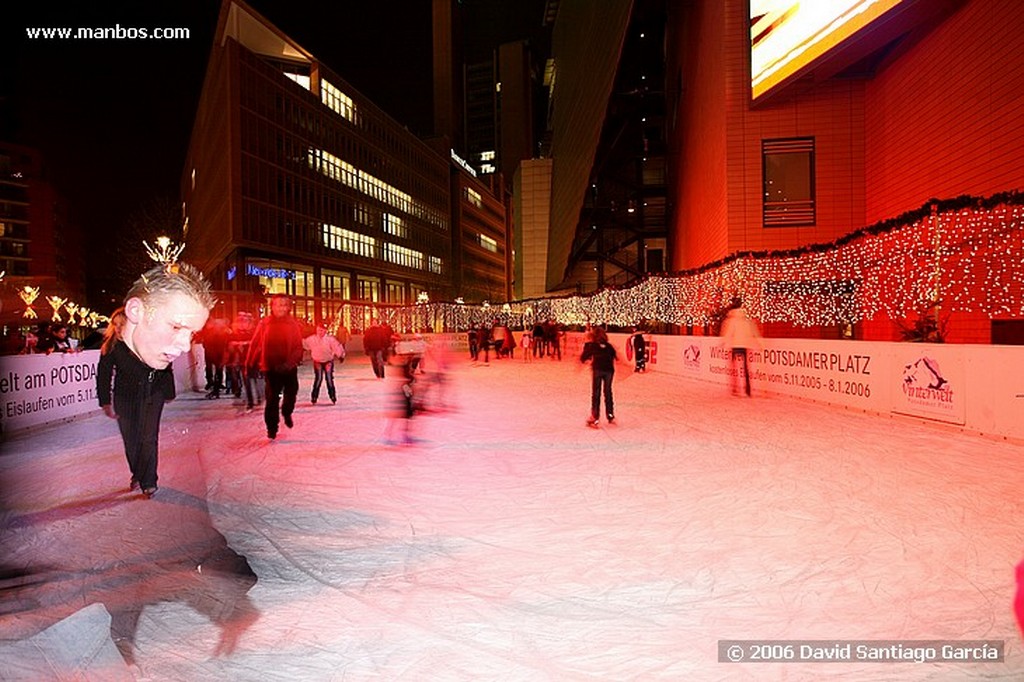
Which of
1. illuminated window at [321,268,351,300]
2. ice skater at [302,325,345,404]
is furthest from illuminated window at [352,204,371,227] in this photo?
ice skater at [302,325,345,404]

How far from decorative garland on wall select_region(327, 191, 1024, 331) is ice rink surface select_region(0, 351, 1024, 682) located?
3.50m

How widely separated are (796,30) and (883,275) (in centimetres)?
962

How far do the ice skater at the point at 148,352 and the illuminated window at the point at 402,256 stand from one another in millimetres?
63609

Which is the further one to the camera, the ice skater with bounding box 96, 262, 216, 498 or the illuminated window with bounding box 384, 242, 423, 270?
the illuminated window with bounding box 384, 242, 423, 270

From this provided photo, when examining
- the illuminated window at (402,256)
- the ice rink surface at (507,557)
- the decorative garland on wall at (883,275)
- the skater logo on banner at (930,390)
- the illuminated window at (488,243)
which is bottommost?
the ice rink surface at (507,557)

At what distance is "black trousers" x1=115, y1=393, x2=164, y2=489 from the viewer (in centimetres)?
587

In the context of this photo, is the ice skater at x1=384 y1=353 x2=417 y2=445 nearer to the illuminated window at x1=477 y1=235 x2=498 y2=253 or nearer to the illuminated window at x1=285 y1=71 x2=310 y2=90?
the illuminated window at x1=285 y1=71 x2=310 y2=90

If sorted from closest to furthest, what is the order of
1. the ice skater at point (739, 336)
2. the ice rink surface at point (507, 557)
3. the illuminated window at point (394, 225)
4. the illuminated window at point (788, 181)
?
the ice rink surface at point (507, 557) < the ice skater at point (739, 336) < the illuminated window at point (788, 181) < the illuminated window at point (394, 225)

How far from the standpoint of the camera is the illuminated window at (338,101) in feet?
190

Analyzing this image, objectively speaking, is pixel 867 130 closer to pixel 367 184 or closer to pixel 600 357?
pixel 600 357

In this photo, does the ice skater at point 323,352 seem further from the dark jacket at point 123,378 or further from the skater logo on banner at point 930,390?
the skater logo on banner at point 930,390

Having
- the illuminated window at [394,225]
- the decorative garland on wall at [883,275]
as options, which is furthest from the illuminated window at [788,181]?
the illuminated window at [394,225]

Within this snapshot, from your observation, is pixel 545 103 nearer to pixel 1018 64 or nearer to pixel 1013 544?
pixel 1018 64

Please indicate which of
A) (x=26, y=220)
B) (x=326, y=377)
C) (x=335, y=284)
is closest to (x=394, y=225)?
(x=335, y=284)
